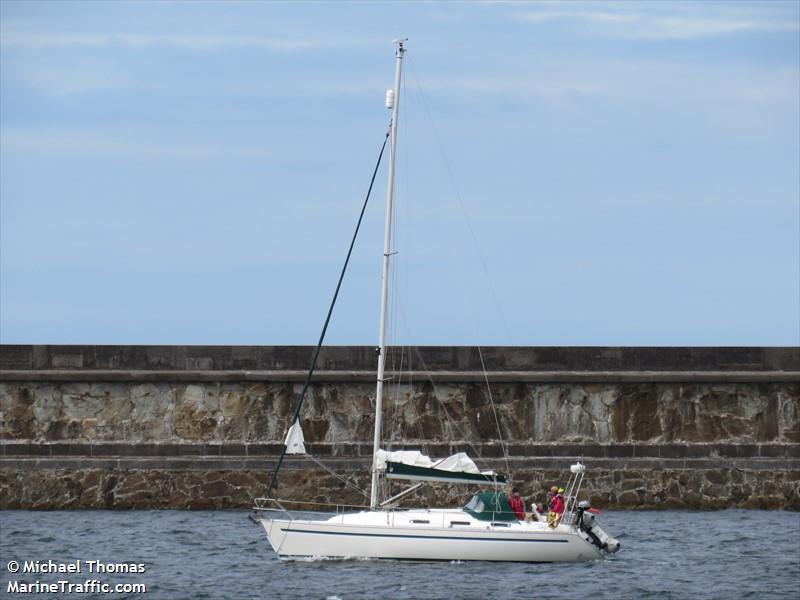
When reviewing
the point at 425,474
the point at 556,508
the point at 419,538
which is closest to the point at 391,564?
the point at 419,538

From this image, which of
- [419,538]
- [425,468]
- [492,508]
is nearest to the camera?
[419,538]

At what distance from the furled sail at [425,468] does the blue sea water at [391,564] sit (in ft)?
4.97

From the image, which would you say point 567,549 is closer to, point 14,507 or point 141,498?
point 141,498

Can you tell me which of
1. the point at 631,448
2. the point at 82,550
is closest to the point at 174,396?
the point at 82,550

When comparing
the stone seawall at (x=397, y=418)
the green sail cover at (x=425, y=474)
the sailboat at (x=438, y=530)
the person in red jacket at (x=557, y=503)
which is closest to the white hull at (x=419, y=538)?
the sailboat at (x=438, y=530)

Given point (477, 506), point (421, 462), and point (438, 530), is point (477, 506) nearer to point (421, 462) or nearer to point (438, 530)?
point (438, 530)

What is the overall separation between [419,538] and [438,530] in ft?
1.10

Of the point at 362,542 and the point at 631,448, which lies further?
the point at 631,448

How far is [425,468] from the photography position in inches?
1075

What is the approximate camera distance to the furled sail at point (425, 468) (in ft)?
89.5

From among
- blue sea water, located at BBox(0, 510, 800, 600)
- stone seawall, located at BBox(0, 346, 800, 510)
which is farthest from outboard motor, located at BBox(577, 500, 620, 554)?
stone seawall, located at BBox(0, 346, 800, 510)

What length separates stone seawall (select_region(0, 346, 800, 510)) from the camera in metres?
34.7

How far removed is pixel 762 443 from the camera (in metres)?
35.3

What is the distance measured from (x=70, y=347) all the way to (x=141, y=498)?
3.78 m
